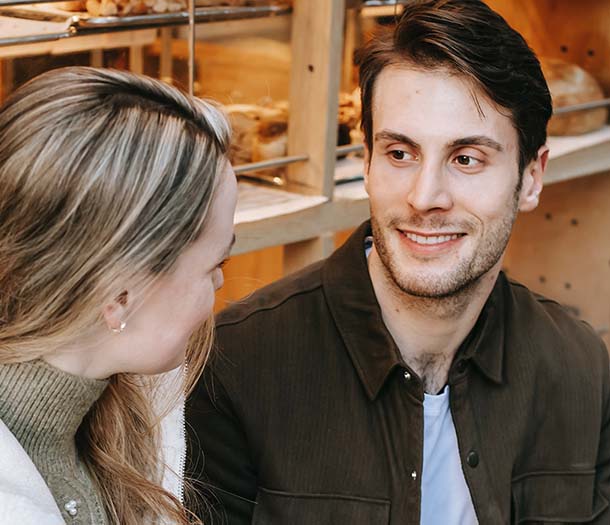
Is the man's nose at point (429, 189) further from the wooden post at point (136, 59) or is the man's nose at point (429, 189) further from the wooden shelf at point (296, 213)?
the wooden post at point (136, 59)

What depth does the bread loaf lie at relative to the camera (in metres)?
2.28

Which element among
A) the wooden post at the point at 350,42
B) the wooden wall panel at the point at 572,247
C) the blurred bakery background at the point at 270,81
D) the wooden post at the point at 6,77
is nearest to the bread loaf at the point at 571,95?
the blurred bakery background at the point at 270,81

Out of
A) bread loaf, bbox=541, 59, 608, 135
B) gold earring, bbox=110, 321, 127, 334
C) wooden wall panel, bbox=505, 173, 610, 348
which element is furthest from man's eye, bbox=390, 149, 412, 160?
wooden wall panel, bbox=505, 173, 610, 348

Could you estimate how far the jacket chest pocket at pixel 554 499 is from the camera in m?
1.61

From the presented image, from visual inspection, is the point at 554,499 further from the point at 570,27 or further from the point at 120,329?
the point at 570,27

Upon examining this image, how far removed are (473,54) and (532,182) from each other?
251 mm

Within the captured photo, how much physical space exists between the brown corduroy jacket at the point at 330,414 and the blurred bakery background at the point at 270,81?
23 centimetres

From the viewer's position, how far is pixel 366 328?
153 centimetres

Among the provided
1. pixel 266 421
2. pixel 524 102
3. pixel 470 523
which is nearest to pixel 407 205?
pixel 524 102

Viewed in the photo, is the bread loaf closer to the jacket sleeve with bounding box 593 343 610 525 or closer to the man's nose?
the jacket sleeve with bounding box 593 343 610 525

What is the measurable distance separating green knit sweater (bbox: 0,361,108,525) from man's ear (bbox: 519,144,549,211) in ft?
2.49

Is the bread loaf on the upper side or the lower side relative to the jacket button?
upper

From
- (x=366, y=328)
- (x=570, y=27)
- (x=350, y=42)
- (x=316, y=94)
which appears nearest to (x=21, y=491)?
(x=366, y=328)

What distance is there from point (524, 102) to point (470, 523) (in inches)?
22.8
